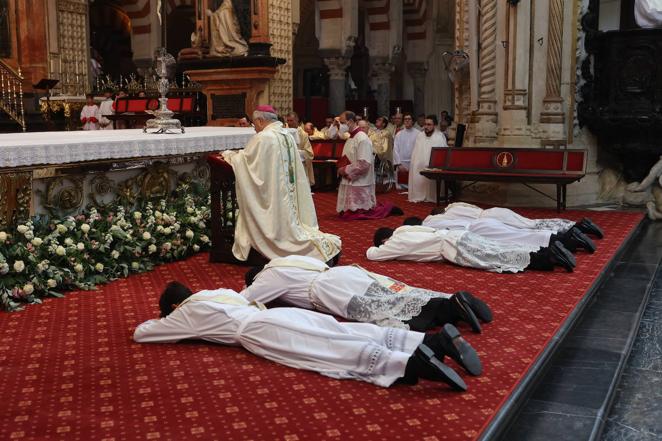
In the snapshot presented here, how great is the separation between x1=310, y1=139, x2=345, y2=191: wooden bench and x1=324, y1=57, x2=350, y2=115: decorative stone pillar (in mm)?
5630

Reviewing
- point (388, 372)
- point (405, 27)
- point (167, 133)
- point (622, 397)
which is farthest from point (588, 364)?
point (405, 27)

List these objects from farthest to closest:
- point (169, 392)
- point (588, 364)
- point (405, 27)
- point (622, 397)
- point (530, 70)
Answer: point (405, 27) < point (530, 70) < point (588, 364) < point (622, 397) < point (169, 392)

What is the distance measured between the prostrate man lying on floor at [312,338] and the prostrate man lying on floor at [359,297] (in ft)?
1.24

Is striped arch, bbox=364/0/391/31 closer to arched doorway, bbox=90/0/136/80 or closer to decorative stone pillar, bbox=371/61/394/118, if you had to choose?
decorative stone pillar, bbox=371/61/394/118

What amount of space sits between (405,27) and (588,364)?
63.1ft

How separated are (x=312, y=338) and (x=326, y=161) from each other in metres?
9.42

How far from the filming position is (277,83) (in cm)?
1622

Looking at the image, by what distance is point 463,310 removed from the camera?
4832mm

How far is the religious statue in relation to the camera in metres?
15.8

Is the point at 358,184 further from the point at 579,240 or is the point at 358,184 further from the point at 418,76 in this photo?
the point at 418,76

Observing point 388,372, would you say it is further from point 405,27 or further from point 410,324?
point 405,27

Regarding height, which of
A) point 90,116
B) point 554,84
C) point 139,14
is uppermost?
point 139,14

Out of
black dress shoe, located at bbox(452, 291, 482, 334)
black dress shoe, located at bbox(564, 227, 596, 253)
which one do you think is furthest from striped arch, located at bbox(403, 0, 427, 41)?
black dress shoe, located at bbox(452, 291, 482, 334)

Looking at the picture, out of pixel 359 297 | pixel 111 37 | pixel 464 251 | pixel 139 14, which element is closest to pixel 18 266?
pixel 359 297
